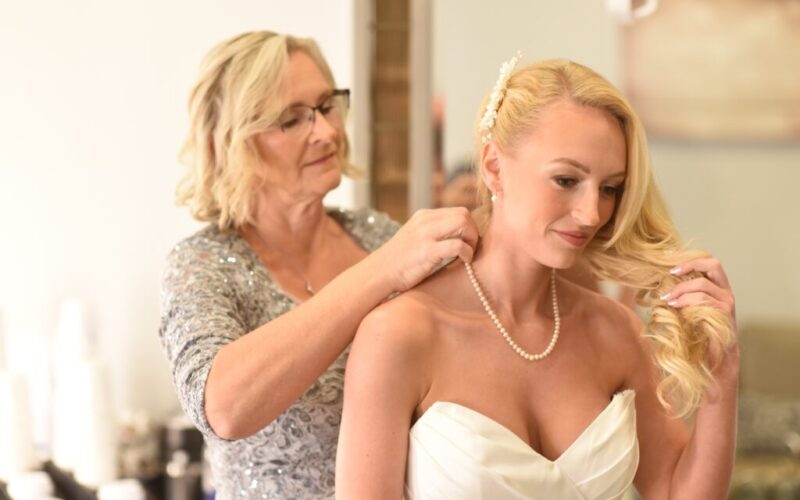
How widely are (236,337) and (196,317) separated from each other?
6 centimetres

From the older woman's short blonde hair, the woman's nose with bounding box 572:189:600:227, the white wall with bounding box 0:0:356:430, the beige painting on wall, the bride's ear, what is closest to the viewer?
the woman's nose with bounding box 572:189:600:227

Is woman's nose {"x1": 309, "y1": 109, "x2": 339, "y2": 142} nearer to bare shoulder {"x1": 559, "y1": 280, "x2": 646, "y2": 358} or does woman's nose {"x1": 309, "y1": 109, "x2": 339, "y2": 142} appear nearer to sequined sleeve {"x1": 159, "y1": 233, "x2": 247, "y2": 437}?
sequined sleeve {"x1": 159, "y1": 233, "x2": 247, "y2": 437}

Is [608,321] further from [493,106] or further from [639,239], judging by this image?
[493,106]

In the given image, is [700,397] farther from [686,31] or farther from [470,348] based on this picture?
[686,31]

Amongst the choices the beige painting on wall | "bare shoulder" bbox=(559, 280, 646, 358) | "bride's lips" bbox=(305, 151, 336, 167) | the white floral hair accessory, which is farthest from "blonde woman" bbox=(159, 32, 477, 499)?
the beige painting on wall

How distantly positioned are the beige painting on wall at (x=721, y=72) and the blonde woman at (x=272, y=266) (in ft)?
6.08

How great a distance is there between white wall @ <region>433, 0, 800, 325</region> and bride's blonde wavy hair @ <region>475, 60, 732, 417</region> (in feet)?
4.99

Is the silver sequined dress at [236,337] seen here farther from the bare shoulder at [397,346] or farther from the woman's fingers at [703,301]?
the woman's fingers at [703,301]

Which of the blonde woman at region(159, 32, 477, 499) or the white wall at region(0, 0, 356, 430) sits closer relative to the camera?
the blonde woman at region(159, 32, 477, 499)

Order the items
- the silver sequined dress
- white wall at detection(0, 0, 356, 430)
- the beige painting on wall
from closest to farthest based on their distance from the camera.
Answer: the silver sequined dress → white wall at detection(0, 0, 356, 430) → the beige painting on wall

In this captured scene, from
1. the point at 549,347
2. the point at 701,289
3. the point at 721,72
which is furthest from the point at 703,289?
the point at 721,72

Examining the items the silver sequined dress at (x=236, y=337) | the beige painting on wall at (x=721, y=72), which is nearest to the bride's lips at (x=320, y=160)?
the silver sequined dress at (x=236, y=337)

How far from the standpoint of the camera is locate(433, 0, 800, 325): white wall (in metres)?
3.04

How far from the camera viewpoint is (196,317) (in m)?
1.56
